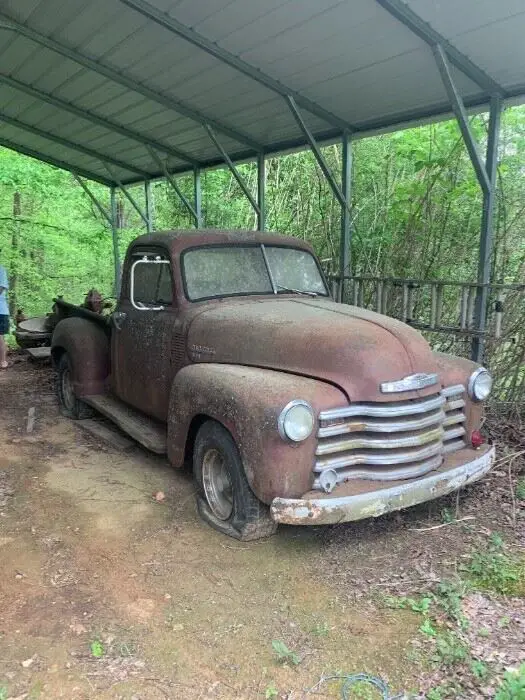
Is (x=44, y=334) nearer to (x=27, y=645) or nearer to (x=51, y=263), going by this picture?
(x=51, y=263)

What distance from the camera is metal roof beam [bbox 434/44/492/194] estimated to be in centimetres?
473

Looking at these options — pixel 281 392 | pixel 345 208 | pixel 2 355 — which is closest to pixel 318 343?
pixel 281 392

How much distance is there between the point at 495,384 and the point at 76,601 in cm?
432

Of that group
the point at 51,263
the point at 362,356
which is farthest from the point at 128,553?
the point at 51,263

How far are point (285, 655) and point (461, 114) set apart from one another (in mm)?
4540

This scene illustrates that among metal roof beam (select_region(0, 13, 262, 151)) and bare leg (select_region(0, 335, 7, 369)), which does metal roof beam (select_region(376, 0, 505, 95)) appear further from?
bare leg (select_region(0, 335, 7, 369))

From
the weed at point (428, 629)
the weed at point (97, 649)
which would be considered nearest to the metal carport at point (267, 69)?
the weed at point (428, 629)

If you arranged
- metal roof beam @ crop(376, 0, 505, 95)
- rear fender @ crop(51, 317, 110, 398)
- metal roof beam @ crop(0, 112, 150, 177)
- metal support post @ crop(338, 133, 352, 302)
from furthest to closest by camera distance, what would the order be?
metal roof beam @ crop(0, 112, 150, 177), metal support post @ crop(338, 133, 352, 302), rear fender @ crop(51, 317, 110, 398), metal roof beam @ crop(376, 0, 505, 95)

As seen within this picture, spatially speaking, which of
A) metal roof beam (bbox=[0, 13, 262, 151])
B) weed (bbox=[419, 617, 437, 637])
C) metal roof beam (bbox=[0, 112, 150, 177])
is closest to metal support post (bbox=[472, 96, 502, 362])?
weed (bbox=[419, 617, 437, 637])

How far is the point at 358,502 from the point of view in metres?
2.98

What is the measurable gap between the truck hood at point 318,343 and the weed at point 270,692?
4.82 feet

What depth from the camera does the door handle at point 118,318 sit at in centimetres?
515

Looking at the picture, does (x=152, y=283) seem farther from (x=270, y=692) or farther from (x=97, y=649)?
(x=270, y=692)

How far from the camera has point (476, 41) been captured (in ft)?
15.0
